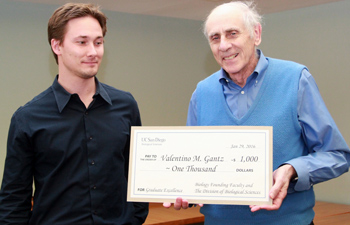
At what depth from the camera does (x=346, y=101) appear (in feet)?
16.2

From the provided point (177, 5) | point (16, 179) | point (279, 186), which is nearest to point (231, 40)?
point (279, 186)

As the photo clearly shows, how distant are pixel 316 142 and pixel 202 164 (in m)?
0.45

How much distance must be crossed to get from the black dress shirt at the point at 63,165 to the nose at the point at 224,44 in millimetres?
581

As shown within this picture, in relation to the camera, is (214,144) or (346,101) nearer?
(214,144)

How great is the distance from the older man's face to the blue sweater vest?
0.13 m

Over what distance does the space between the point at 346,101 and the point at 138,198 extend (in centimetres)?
362

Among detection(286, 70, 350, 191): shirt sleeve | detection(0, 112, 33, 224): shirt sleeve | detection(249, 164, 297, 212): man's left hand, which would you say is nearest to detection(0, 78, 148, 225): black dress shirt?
detection(0, 112, 33, 224): shirt sleeve

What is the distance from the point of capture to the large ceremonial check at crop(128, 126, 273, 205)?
69.8 inches

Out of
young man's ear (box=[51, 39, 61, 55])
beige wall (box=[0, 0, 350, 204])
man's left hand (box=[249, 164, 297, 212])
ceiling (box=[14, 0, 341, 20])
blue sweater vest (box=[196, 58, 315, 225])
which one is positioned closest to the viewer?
man's left hand (box=[249, 164, 297, 212])

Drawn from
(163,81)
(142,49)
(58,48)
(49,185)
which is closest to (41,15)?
(142,49)

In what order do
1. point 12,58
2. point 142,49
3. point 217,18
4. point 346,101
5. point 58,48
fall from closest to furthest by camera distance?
point 217,18, point 58,48, point 12,58, point 346,101, point 142,49

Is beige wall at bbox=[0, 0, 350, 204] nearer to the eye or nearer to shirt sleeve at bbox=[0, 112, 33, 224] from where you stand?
shirt sleeve at bbox=[0, 112, 33, 224]

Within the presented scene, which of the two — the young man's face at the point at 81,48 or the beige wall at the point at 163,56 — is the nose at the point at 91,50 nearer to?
the young man's face at the point at 81,48

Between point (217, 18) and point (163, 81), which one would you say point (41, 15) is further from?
point (217, 18)
